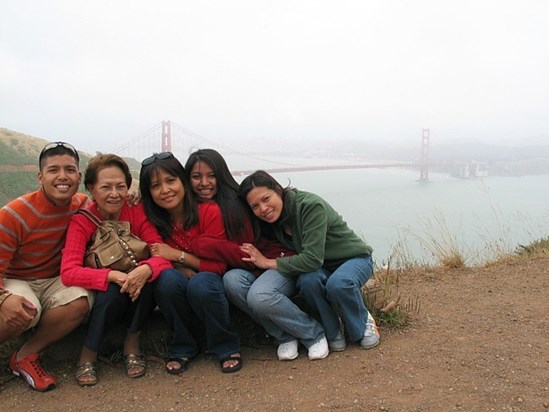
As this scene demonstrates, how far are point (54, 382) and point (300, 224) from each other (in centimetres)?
126

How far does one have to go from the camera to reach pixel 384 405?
5.41ft

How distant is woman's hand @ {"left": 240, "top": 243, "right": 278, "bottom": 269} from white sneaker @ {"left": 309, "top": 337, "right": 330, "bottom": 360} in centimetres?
40

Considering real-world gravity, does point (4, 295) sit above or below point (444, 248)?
above

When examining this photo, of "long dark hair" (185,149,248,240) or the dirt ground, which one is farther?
"long dark hair" (185,149,248,240)

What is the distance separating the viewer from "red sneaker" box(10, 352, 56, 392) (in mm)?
1865

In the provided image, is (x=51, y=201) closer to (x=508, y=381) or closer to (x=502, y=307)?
(x=508, y=381)

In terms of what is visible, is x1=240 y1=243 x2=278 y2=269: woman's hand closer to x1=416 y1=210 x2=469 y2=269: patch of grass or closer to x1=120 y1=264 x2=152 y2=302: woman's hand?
x1=120 y1=264 x2=152 y2=302: woman's hand

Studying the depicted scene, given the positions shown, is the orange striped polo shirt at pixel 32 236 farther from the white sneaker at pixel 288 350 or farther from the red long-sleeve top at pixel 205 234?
the white sneaker at pixel 288 350

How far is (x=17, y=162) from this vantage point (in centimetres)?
1280

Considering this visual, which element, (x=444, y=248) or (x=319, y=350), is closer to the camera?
(x=319, y=350)

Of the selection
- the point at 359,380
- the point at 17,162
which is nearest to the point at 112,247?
the point at 359,380

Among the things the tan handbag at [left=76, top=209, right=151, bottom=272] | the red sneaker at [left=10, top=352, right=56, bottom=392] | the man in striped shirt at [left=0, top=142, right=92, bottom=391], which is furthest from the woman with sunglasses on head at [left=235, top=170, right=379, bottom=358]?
the red sneaker at [left=10, top=352, right=56, bottom=392]

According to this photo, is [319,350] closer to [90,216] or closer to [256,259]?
[256,259]

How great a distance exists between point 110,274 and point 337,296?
3.28 ft
